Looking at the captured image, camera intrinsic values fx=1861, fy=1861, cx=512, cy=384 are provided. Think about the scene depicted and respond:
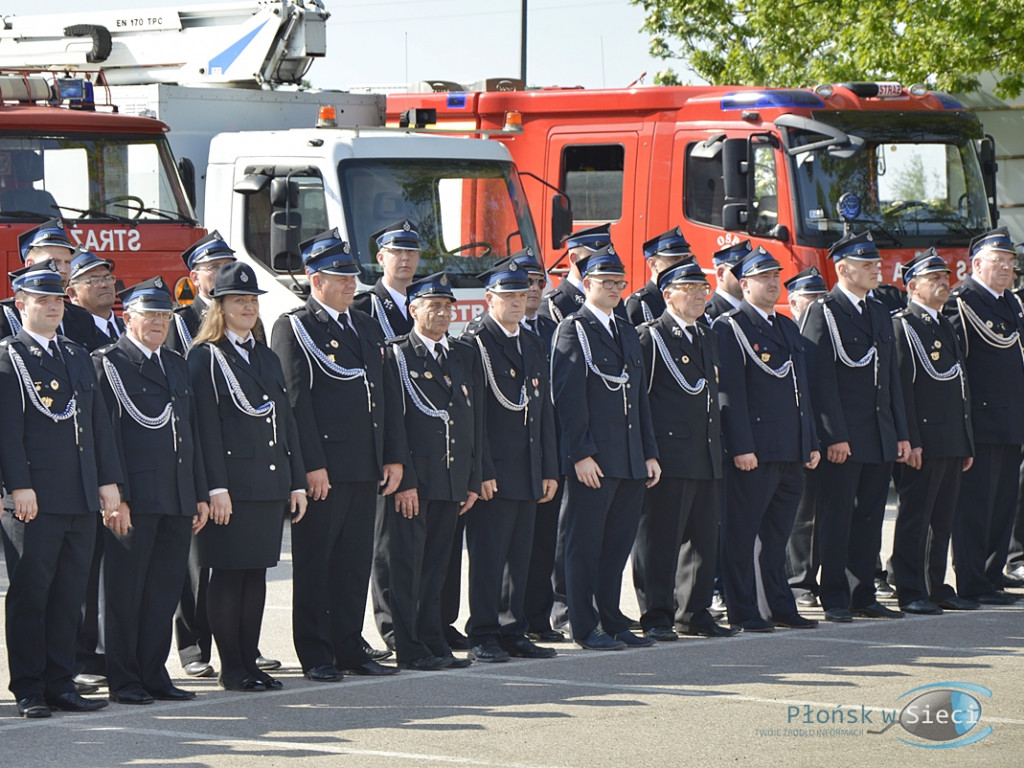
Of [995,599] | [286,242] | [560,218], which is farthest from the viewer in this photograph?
[560,218]

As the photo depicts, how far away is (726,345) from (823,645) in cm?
165

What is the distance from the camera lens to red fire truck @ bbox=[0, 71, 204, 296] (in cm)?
1245

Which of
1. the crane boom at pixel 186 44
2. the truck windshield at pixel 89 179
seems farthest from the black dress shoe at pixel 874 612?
the crane boom at pixel 186 44

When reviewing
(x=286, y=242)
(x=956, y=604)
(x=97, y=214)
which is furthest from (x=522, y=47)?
(x=956, y=604)

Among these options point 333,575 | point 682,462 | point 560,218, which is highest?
point 560,218

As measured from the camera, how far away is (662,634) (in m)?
9.28

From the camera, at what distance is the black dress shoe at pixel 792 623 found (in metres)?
9.62

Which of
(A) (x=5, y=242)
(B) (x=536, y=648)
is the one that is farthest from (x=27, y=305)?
(A) (x=5, y=242)

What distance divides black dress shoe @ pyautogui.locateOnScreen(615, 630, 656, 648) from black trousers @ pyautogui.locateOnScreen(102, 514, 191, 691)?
2.35m

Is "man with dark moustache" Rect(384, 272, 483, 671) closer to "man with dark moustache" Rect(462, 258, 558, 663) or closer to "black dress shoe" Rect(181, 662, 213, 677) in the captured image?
"man with dark moustache" Rect(462, 258, 558, 663)

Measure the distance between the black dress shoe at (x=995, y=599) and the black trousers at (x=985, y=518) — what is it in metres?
0.03

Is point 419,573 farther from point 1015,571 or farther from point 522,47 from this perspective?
point 522,47

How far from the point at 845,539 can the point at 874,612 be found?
1.38 feet

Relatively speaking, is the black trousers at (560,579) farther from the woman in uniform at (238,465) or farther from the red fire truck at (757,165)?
the red fire truck at (757,165)
